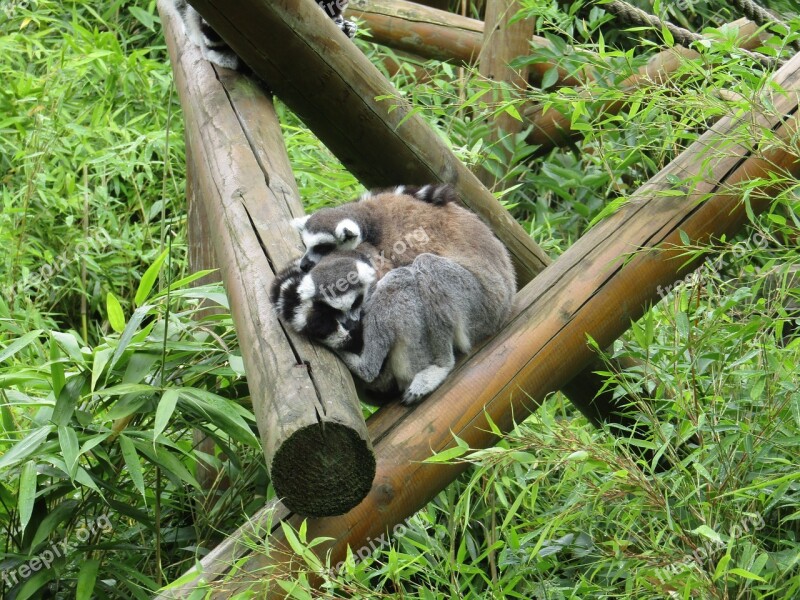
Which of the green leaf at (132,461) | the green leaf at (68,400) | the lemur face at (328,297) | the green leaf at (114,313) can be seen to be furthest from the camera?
the green leaf at (114,313)

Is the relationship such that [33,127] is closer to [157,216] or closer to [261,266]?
[157,216]

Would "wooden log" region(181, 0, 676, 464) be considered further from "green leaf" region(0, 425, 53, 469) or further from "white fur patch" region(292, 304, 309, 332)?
"green leaf" region(0, 425, 53, 469)

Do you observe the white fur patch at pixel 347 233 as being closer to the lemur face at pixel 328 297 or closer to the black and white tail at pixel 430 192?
the lemur face at pixel 328 297

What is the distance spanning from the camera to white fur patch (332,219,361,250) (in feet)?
10.8

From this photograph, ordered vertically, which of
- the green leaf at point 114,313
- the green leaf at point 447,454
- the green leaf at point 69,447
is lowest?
the green leaf at point 69,447

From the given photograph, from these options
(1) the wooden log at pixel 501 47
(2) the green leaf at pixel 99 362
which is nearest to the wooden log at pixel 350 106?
(2) the green leaf at pixel 99 362

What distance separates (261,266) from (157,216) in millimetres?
3860

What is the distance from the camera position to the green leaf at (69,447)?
121 inches

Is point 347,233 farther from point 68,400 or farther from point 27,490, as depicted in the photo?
point 27,490

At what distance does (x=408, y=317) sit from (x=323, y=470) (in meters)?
0.89

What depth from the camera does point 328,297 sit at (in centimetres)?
289

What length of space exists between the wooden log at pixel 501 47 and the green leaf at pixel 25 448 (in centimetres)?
329

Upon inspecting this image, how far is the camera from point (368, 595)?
256cm

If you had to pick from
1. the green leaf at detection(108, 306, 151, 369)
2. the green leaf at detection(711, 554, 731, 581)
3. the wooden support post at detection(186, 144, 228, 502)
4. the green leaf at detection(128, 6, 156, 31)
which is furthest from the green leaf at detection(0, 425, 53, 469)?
the green leaf at detection(128, 6, 156, 31)
